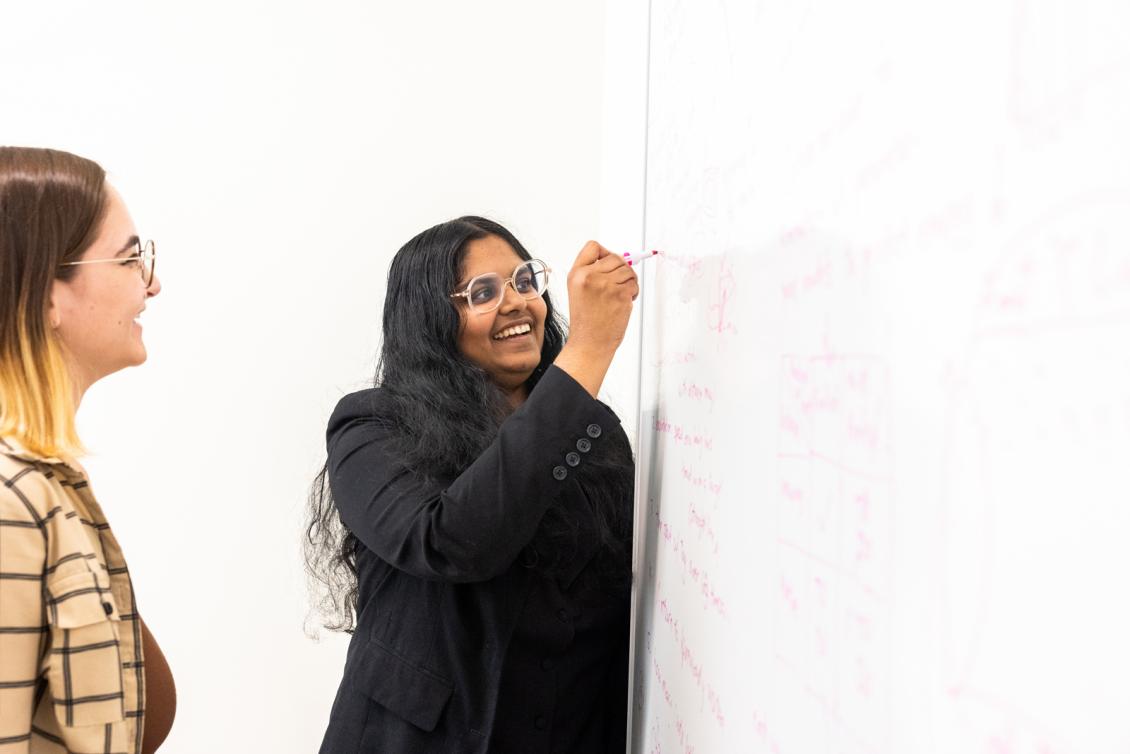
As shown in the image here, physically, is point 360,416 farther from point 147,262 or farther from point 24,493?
point 24,493

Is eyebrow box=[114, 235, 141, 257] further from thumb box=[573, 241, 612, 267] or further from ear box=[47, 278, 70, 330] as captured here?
thumb box=[573, 241, 612, 267]

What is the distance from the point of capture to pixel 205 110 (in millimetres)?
2119

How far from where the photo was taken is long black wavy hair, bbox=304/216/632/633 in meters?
1.20

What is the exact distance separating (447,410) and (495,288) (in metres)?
0.20

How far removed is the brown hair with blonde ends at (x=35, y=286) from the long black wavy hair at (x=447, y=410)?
380 mm

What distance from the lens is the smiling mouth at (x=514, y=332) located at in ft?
4.37

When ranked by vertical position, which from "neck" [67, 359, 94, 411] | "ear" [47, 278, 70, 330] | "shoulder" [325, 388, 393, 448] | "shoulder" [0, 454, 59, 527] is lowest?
"shoulder" [0, 454, 59, 527]

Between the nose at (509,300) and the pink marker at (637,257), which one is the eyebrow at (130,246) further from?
the pink marker at (637,257)

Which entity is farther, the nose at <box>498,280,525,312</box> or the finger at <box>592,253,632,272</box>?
the nose at <box>498,280,525,312</box>

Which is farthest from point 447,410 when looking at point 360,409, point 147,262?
point 147,262

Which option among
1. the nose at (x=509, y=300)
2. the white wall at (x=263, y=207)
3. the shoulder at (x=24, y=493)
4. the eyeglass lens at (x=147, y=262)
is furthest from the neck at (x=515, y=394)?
the white wall at (x=263, y=207)

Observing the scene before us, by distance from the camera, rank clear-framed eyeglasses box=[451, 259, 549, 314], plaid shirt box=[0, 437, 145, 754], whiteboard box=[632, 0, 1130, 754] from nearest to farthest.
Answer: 1. whiteboard box=[632, 0, 1130, 754]
2. plaid shirt box=[0, 437, 145, 754]
3. clear-framed eyeglasses box=[451, 259, 549, 314]

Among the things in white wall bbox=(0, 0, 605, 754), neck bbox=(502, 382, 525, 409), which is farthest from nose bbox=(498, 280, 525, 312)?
white wall bbox=(0, 0, 605, 754)

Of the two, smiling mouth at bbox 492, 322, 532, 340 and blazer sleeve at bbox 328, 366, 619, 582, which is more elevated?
smiling mouth at bbox 492, 322, 532, 340
